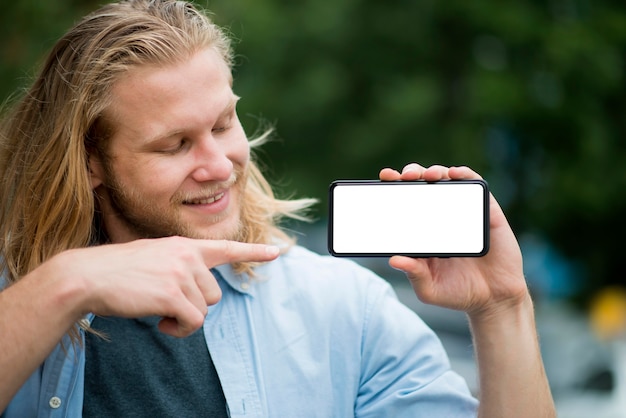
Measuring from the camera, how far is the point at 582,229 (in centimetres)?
1140

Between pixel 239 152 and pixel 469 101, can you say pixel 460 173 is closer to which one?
pixel 239 152

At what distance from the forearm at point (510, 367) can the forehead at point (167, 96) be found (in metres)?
0.97

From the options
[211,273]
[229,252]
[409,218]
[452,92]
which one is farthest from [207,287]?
[452,92]

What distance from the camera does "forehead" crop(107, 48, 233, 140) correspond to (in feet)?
8.61

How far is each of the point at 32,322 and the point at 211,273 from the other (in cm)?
46

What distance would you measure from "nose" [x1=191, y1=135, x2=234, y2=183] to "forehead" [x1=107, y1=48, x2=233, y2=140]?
0.07 metres

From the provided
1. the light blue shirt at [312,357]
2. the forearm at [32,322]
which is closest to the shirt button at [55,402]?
the light blue shirt at [312,357]

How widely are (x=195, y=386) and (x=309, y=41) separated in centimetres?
749

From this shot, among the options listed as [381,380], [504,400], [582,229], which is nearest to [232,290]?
[381,380]

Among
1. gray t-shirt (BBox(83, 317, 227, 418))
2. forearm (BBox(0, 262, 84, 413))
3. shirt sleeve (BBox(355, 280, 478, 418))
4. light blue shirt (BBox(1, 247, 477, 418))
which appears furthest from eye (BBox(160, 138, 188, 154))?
shirt sleeve (BBox(355, 280, 478, 418))

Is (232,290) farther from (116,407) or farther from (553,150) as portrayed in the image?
A: (553,150)

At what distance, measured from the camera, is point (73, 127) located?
9.02 feet

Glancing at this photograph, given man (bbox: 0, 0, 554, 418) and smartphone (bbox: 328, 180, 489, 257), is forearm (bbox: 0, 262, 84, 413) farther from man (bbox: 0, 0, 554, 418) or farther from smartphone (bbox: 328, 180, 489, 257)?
smartphone (bbox: 328, 180, 489, 257)

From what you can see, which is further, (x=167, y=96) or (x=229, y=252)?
(x=167, y=96)
